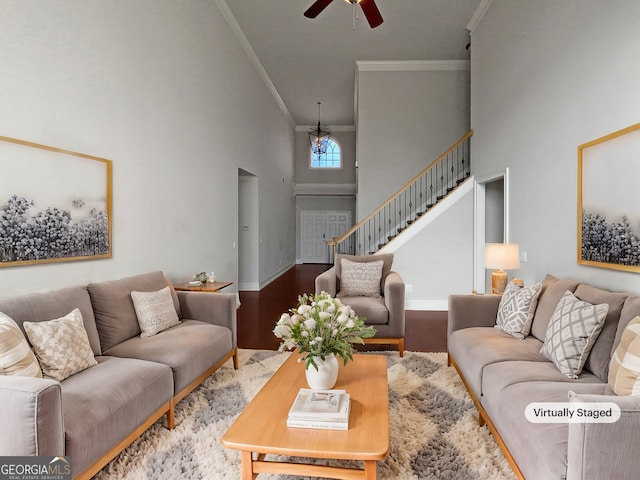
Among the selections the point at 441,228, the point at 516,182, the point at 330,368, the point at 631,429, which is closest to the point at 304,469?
the point at 330,368

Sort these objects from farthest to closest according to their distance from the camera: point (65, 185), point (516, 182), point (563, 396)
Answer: point (516, 182) → point (65, 185) → point (563, 396)

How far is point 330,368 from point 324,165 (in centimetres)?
1125

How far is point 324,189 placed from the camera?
12930mm

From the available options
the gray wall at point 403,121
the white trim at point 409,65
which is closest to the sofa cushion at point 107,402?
the gray wall at point 403,121

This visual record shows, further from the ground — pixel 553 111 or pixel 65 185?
pixel 553 111

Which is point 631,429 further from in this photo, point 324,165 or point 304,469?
point 324,165

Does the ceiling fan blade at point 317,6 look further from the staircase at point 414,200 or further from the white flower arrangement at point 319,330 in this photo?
the staircase at point 414,200

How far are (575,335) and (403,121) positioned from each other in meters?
6.03

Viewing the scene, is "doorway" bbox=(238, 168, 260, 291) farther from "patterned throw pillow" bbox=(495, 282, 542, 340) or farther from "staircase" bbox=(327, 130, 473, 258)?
"patterned throw pillow" bbox=(495, 282, 542, 340)

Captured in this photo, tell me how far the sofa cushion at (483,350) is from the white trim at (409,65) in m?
5.86

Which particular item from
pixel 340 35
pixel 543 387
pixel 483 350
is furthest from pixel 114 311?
pixel 340 35

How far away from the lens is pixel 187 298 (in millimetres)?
3572

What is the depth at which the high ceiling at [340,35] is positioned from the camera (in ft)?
18.7

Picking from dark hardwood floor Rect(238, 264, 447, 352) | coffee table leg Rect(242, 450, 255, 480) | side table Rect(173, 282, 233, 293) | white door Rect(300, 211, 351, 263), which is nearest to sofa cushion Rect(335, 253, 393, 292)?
dark hardwood floor Rect(238, 264, 447, 352)
